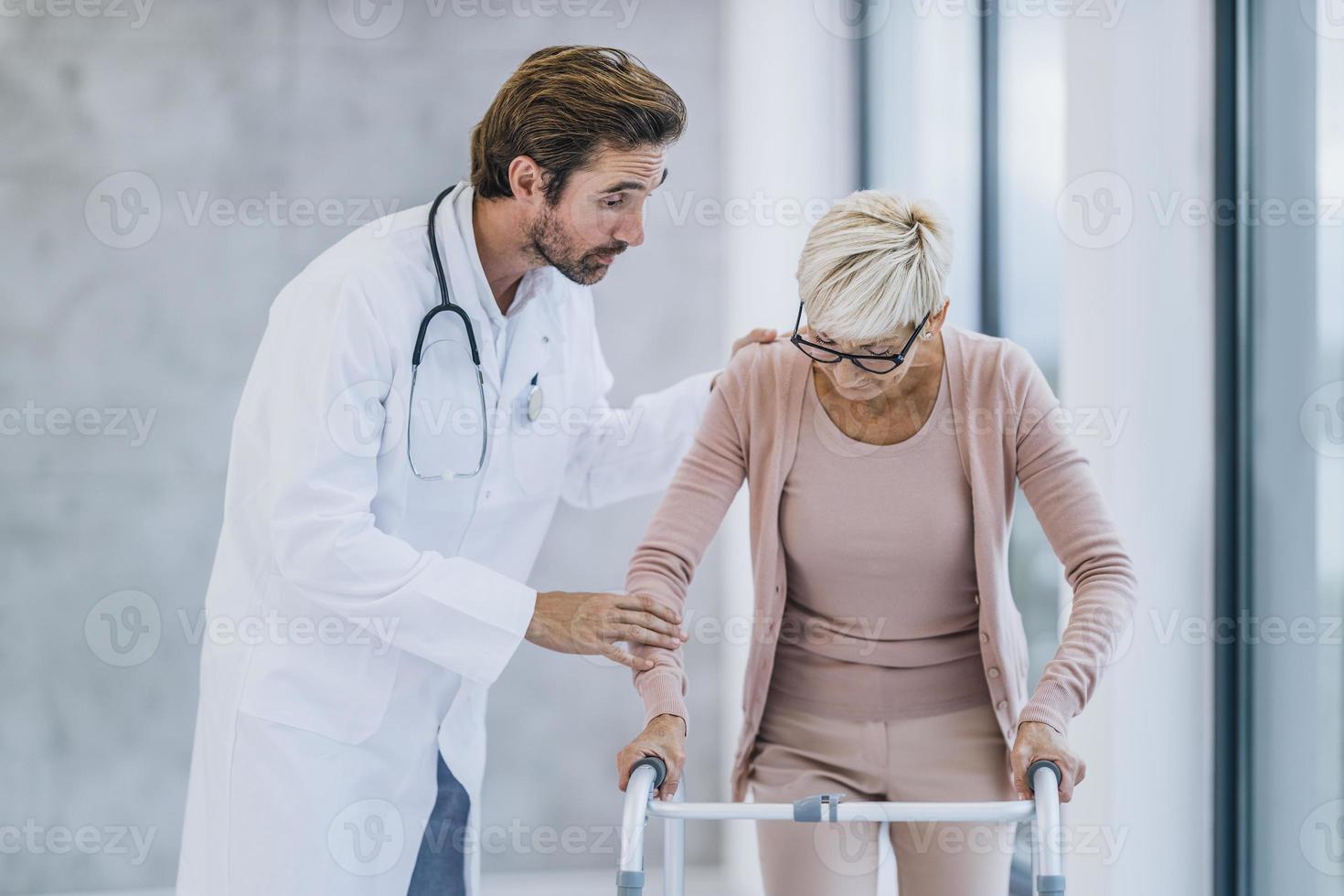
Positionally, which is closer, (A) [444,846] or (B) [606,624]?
(B) [606,624]

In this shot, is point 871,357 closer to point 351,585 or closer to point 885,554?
point 885,554

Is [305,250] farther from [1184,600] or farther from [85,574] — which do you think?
[1184,600]

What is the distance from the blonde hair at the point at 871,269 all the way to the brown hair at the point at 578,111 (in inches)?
14.5

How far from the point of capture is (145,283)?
2.76 meters

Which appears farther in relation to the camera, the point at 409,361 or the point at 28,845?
the point at 28,845

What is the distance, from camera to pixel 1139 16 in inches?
63.6

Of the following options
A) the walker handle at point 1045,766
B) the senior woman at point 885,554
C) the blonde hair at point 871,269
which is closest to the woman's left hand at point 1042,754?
the walker handle at point 1045,766

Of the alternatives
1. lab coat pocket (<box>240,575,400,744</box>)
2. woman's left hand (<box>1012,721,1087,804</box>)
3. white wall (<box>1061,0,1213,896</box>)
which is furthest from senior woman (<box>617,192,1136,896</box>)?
lab coat pocket (<box>240,575,400,744</box>)

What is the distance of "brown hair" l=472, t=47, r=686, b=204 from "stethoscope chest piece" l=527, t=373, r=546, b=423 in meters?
0.31

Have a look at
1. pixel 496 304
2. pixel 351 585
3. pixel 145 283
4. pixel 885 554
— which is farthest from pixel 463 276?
pixel 145 283

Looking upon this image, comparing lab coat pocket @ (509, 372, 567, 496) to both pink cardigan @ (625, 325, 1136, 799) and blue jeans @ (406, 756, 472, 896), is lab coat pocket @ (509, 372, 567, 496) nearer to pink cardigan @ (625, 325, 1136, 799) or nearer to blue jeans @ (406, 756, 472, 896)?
pink cardigan @ (625, 325, 1136, 799)

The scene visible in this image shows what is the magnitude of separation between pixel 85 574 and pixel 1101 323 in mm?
2376

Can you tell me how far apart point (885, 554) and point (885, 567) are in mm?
18

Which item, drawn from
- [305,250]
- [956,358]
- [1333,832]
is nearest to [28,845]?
[305,250]
